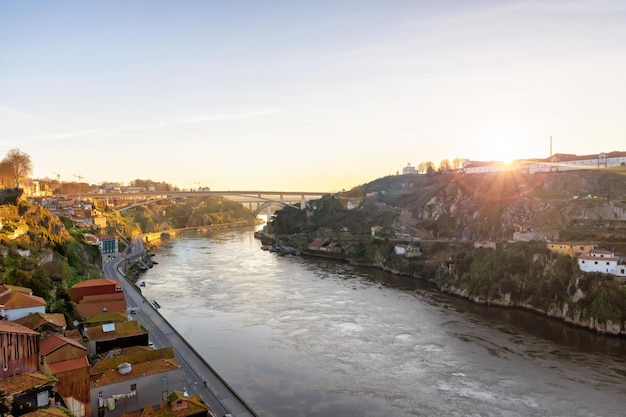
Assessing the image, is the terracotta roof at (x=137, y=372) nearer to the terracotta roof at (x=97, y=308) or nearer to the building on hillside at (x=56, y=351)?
the building on hillside at (x=56, y=351)

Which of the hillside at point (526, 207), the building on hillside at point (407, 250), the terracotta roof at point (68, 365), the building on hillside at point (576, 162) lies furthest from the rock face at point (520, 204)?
the terracotta roof at point (68, 365)

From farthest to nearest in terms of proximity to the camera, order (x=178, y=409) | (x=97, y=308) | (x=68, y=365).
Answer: (x=97, y=308) < (x=68, y=365) < (x=178, y=409)

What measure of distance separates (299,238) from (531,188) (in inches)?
713

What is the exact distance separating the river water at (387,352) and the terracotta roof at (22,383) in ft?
12.9

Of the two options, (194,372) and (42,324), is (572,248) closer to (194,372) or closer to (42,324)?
(194,372)

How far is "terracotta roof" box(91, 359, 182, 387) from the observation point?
26.0 feet

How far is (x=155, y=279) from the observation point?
75.4ft

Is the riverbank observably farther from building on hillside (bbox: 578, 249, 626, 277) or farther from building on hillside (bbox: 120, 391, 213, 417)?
building on hillside (bbox: 120, 391, 213, 417)

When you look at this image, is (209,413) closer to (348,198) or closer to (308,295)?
(308,295)

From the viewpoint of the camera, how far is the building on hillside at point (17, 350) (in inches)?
286

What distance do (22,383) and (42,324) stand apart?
269 cm

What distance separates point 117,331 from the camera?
403 inches

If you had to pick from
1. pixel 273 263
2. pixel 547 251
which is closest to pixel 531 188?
pixel 547 251

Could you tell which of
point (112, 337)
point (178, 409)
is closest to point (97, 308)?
point (112, 337)
